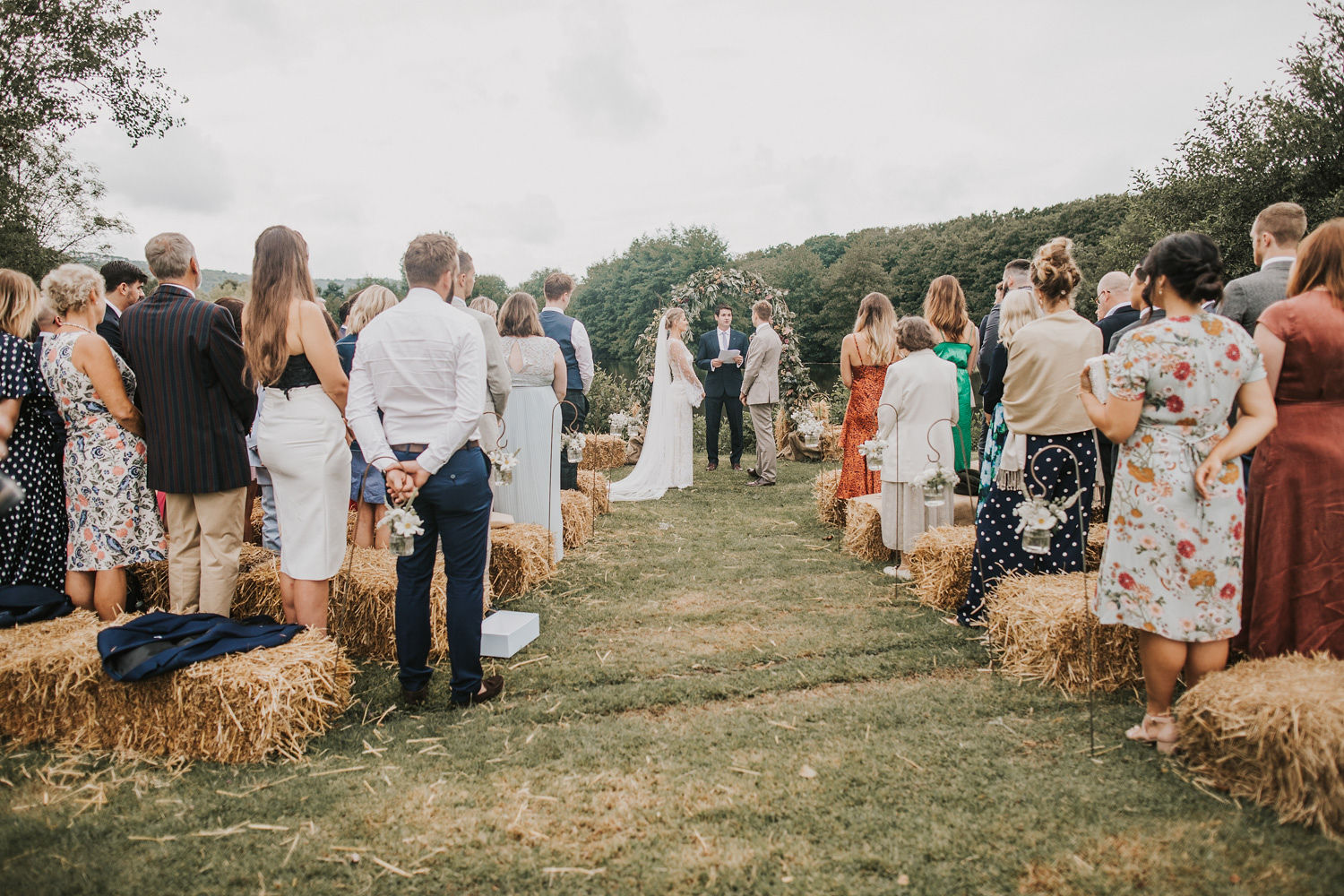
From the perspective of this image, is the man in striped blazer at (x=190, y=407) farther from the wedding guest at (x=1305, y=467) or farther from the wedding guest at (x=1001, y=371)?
the wedding guest at (x=1305, y=467)

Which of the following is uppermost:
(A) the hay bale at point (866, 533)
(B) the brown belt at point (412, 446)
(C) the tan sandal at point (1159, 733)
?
(B) the brown belt at point (412, 446)

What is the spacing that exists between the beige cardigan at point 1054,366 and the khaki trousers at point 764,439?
577cm

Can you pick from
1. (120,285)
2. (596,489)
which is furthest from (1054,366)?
(120,285)

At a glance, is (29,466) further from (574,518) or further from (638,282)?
(638,282)

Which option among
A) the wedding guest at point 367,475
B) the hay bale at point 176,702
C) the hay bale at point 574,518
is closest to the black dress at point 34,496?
the hay bale at point 176,702

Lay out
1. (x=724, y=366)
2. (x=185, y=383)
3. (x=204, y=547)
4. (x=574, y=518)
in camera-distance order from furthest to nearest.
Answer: (x=724, y=366) → (x=574, y=518) → (x=204, y=547) → (x=185, y=383)

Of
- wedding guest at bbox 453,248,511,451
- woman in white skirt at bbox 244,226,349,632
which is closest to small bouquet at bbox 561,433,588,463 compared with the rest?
wedding guest at bbox 453,248,511,451

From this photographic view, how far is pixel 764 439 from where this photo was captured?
991 centimetres

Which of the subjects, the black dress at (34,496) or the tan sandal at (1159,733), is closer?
the tan sandal at (1159,733)

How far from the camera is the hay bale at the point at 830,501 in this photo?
24.9 feet

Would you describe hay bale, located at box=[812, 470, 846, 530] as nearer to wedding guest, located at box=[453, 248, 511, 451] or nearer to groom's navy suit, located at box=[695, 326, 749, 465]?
groom's navy suit, located at box=[695, 326, 749, 465]

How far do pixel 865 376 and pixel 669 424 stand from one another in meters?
3.06

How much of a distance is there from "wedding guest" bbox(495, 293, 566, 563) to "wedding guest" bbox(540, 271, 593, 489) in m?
0.63

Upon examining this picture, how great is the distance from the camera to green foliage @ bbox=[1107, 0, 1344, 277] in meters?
15.8
